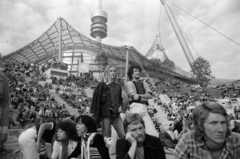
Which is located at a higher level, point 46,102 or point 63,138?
point 46,102

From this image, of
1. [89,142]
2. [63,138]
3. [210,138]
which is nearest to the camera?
[210,138]

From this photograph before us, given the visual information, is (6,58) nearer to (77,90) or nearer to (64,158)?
(77,90)

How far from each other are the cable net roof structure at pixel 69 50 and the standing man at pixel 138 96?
140ft

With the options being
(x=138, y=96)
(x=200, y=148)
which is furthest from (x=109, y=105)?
(x=200, y=148)

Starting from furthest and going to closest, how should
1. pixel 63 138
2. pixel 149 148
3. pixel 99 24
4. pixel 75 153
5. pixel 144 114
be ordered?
pixel 99 24
pixel 144 114
pixel 63 138
pixel 75 153
pixel 149 148

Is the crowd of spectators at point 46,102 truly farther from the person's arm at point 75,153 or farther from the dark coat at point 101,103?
the person's arm at point 75,153

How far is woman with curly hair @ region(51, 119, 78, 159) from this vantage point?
2637 mm

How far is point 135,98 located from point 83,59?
54.3 metres

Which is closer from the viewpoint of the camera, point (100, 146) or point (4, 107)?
point (4, 107)

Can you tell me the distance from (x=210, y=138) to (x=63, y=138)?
1.77 metres

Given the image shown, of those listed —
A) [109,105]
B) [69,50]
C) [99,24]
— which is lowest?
[109,105]

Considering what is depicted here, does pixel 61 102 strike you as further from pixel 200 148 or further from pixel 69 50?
pixel 69 50

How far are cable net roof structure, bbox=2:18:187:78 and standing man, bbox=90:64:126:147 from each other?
42.5 meters

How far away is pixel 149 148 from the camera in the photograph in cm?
197
